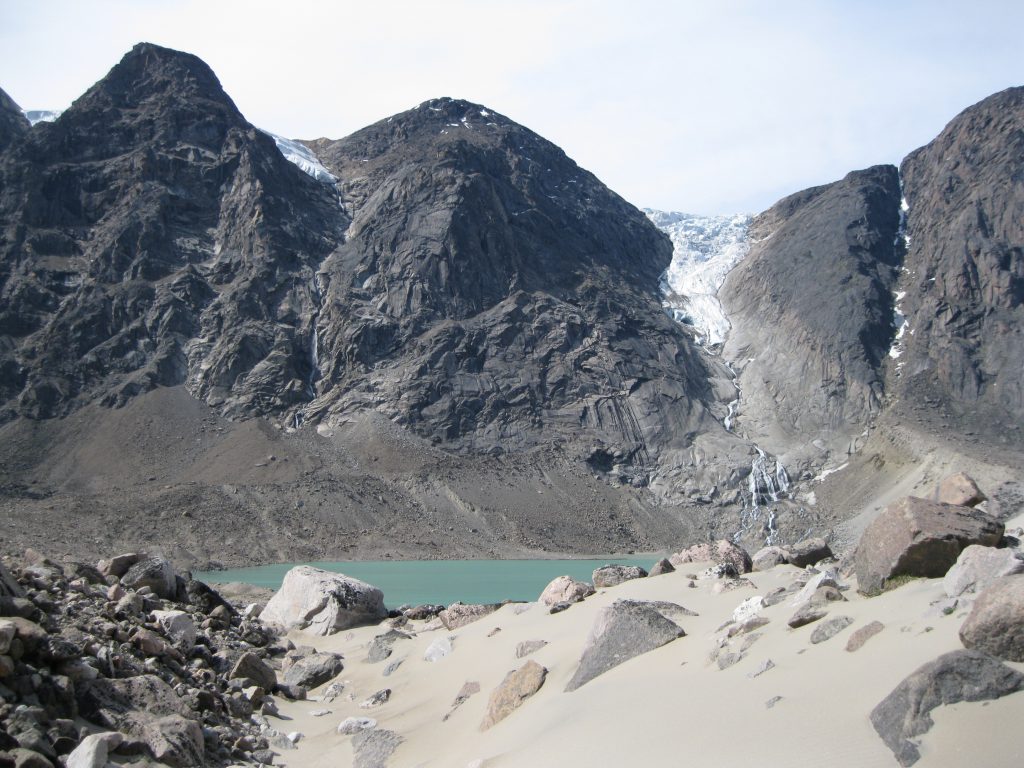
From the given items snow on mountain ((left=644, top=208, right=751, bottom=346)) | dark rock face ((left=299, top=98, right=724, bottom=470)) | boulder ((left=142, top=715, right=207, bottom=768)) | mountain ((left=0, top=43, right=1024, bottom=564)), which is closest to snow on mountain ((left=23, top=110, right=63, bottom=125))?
mountain ((left=0, top=43, right=1024, bottom=564))

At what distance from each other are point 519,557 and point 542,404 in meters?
31.7

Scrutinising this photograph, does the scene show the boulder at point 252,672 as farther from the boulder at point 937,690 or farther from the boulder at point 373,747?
the boulder at point 937,690

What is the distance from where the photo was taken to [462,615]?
16938 millimetres

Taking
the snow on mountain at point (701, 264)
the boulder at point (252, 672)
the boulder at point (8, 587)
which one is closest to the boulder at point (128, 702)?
the boulder at point (8, 587)

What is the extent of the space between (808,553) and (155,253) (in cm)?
11712

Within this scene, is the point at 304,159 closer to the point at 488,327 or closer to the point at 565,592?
the point at 488,327

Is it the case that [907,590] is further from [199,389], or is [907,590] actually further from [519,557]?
[199,389]

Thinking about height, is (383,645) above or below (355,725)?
below

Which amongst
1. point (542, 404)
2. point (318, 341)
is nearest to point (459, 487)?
point (542, 404)

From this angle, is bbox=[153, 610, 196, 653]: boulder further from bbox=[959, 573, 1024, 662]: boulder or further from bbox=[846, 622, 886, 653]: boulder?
bbox=[959, 573, 1024, 662]: boulder

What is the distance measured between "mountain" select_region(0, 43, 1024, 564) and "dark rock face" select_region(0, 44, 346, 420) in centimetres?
39

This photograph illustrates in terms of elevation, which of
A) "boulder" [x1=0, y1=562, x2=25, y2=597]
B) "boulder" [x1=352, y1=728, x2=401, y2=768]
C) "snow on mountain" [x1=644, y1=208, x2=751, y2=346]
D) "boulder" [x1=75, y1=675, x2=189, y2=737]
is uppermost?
"snow on mountain" [x1=644, y1=208, x2=751, y2=346]

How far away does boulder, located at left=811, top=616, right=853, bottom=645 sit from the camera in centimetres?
791

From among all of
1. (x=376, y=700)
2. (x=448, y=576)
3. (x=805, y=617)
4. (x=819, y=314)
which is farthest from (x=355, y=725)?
(x=819, y=314)
